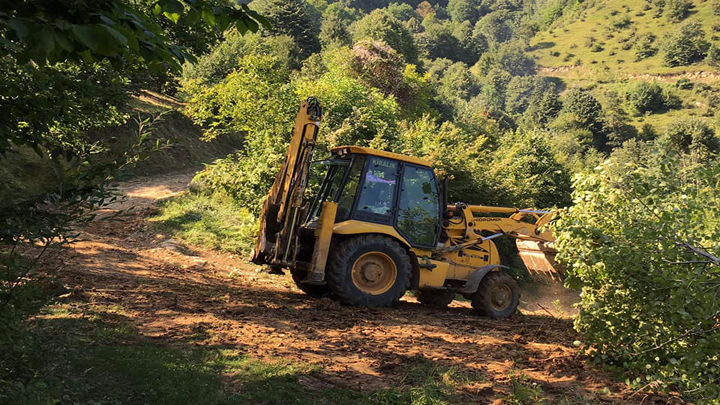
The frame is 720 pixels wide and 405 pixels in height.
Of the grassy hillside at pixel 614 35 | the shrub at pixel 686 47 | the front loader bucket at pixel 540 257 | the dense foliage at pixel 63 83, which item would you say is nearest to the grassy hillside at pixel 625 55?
the grassy hillside at pixel 614 35

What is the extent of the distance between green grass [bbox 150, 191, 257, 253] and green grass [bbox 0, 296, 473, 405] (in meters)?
7.98

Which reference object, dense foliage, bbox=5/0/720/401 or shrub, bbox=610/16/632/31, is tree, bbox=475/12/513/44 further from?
dense foliage, bbox=5/0/720/401

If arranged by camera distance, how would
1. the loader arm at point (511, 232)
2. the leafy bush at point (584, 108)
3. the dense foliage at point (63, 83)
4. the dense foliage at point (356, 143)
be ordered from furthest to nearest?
the leafy bush at point (584, 108), the loader arm at point (511, 232), the dense foliage at point (356, 143), the dense foliage at point (63, 83)

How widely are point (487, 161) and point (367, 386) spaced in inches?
728

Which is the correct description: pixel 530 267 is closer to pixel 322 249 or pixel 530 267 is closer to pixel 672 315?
pixel 322 249

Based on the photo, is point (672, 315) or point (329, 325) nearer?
point (672, 315)

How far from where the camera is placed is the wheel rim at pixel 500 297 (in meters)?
10.7

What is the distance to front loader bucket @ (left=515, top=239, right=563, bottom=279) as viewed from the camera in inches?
458

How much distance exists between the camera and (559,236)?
6.85 meters

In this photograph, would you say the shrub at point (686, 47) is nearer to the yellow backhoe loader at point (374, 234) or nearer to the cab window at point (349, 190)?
the yellow backhoe loader at point (374, 234)

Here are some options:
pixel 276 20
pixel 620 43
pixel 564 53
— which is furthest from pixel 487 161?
pixel 564 53

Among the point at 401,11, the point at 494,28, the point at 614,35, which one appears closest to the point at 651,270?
the point at 614,35

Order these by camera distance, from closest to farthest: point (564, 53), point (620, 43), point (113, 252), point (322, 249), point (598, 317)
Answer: point (598, 317) < point (322, 249) < point (113, 252) < point (620, 43) < point (564, 53)

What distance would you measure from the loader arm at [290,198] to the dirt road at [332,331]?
2.83ft
